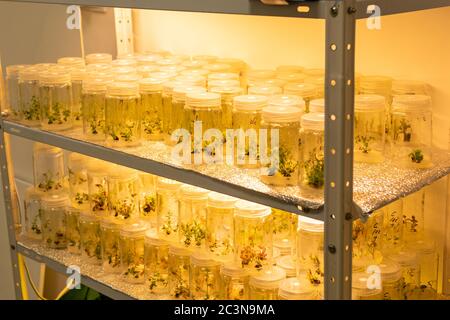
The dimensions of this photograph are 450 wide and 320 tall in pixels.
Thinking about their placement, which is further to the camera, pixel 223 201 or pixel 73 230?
pixel 73 230

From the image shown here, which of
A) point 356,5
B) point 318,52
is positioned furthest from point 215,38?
point 356,5

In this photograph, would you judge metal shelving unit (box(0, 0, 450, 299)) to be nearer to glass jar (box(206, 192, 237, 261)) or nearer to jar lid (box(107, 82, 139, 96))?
glass jar (box(206, 192, 237, 261))

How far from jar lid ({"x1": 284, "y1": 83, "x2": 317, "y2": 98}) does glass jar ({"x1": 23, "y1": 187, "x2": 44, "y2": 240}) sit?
1050mm

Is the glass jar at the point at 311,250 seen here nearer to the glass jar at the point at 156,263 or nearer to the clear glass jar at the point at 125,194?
the glass jar at the point at 156,263

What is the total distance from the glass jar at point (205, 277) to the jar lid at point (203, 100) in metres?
0.42

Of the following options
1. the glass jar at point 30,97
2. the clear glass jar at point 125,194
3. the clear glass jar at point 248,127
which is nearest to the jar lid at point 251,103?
the clear glass jar at point 248,127

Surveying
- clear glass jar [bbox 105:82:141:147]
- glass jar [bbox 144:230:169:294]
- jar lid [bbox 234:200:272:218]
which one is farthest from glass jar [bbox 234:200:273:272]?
clear glass jar [bbox 105:82:141:147]

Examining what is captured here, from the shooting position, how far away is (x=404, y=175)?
1.70 m

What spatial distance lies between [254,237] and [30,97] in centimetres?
97

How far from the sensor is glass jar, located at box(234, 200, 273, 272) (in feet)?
→ 6.10

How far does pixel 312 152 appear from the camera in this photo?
1.65 metres

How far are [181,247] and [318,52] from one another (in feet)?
2.34

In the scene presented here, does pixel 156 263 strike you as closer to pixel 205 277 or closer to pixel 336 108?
pixel 205 277

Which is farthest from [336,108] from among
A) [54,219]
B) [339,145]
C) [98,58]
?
[54,219]
